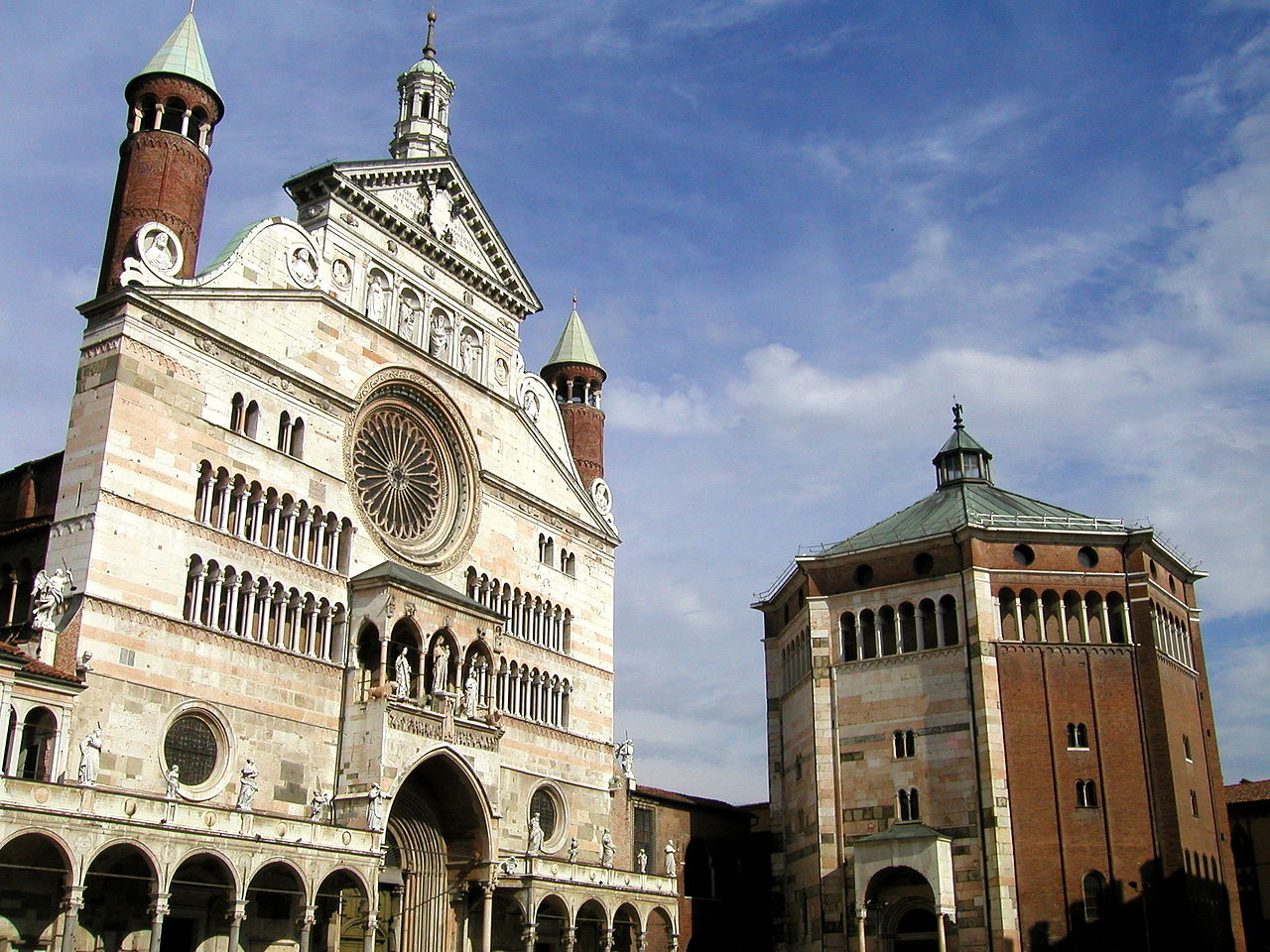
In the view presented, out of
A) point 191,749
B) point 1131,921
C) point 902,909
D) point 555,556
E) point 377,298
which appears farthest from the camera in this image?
point 555,556

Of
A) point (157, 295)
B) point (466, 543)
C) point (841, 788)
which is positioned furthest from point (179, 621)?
point (841, 788)

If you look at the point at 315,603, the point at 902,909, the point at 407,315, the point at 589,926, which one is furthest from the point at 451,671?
the point at 902,909

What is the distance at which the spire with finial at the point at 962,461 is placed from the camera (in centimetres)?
5544

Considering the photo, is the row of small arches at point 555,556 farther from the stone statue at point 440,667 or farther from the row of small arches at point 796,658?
the row of small arches at point 796,658

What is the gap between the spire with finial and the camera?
55.4m

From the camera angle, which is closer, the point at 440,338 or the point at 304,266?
the point at 304,266

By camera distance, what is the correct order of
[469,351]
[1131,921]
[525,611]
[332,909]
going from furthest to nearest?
[469,351], [525,611], [1131,921], [332,909]

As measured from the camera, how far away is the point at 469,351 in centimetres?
4306

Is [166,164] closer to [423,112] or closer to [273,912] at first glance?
[423,112]

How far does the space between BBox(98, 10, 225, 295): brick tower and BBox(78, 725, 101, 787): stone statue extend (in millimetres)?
11844

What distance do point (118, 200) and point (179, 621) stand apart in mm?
11697

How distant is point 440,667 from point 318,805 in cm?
Answer: 550

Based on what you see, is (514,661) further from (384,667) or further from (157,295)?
(157,295)

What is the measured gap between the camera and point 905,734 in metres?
45.6
